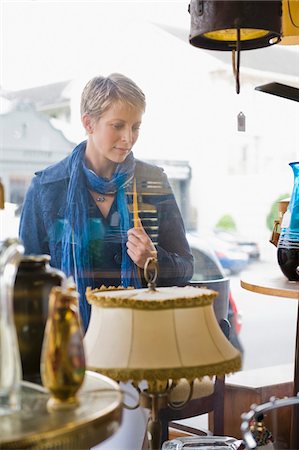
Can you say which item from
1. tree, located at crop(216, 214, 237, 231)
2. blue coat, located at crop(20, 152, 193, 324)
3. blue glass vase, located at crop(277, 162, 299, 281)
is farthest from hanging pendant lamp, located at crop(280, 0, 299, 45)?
tree, located at crop(216, 214, 237, 231)

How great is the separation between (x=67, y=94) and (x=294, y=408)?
159 cm

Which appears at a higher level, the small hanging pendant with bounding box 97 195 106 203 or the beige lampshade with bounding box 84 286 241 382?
the small hanging pendant with bounding box 97 195 106 203

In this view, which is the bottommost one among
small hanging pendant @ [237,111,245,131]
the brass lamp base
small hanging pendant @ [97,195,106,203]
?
the brass lamp base

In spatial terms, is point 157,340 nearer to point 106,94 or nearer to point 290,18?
point 290,18

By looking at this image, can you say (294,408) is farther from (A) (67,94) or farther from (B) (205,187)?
(A) (67,94)

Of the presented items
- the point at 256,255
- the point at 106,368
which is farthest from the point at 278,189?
the point at 106,368

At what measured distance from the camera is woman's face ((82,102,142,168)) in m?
3.22

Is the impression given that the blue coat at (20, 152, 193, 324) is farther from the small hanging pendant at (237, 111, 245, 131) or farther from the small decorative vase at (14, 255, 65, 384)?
the small decorative vase at (14, 255, 65, 384)

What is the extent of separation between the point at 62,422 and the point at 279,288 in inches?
49.4

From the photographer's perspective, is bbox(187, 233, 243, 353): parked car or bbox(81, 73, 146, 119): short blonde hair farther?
bbox(187, 233, 243, 353): parked car

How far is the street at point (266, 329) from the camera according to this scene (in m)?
4.24

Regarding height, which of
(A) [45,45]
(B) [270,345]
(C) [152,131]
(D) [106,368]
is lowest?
(B) [270,345]

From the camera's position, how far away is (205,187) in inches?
144

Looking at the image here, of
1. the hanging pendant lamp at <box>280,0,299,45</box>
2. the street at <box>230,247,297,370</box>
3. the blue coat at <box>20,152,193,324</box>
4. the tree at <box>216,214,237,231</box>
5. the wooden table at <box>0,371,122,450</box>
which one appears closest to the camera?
the wooden table at <box>0,371,122,450</box>
